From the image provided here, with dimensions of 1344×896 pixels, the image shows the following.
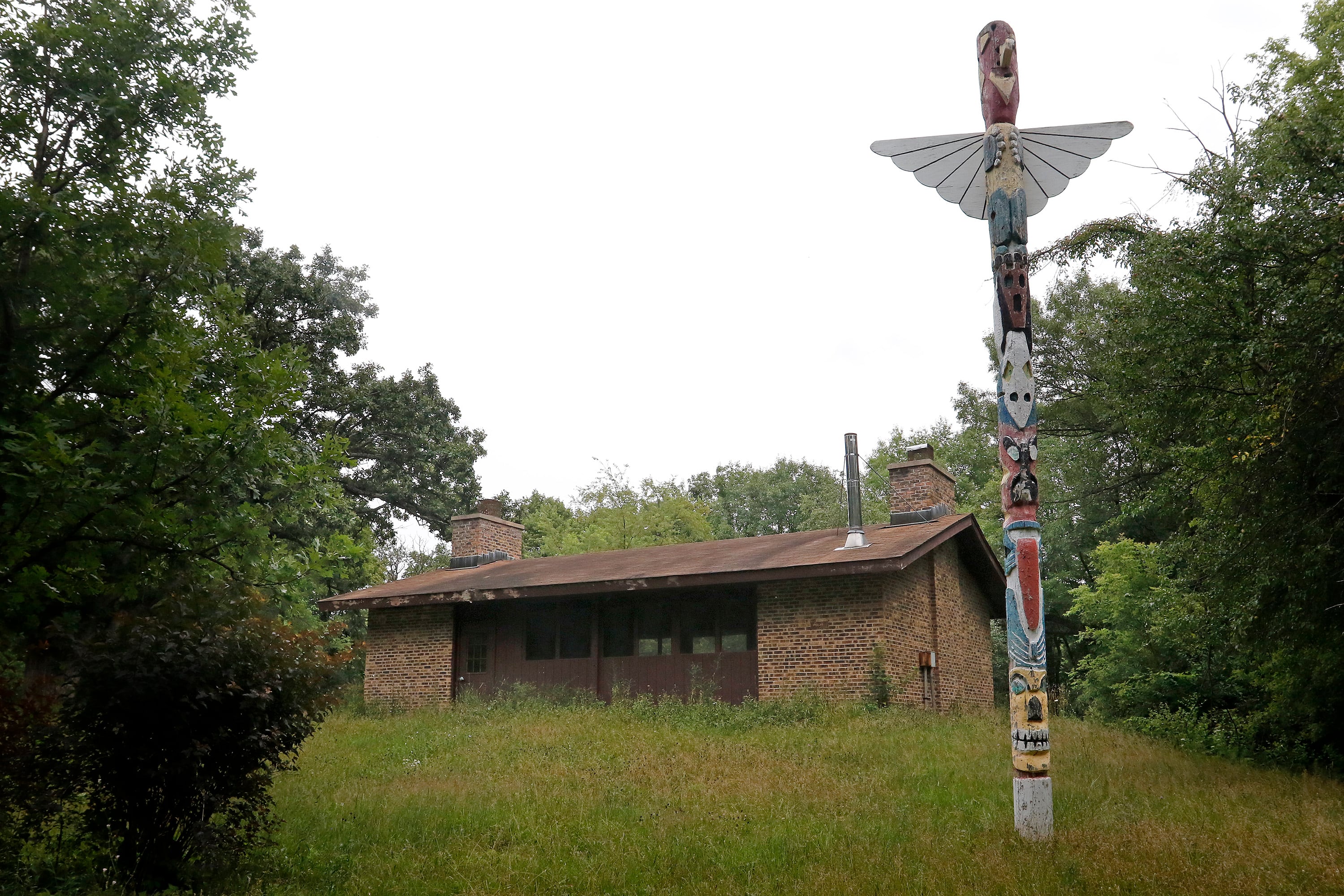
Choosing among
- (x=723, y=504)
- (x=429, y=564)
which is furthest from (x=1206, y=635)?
(x=723, y=504)

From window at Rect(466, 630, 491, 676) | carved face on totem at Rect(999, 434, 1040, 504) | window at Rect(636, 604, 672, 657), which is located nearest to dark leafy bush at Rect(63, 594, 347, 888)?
carved face on totem at Rect(999, 434, 1040, 504)

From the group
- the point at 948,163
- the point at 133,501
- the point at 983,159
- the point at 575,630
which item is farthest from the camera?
the point at 575,630

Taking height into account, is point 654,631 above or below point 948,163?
below

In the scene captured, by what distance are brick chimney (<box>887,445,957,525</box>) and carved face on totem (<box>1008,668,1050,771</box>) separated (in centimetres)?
1184

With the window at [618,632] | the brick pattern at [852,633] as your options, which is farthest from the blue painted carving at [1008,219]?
the window at [618,632]

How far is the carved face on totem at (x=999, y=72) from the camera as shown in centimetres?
988

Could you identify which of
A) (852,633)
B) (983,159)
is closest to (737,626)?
(852,633)

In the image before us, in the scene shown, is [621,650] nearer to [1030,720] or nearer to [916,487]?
[916,487]

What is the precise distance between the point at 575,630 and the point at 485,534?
5.74 metres

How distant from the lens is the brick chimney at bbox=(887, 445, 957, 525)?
67.8ft

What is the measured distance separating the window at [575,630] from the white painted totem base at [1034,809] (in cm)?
1279

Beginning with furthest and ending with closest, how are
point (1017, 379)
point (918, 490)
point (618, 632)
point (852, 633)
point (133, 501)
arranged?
point (918, 490)
point (618, 632)
point (852, 633)
point (1017, 379)
point (133, 501)

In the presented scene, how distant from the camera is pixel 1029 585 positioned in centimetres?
902

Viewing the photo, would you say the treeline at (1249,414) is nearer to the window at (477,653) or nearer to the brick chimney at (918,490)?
the brick chimney at (918,490)
